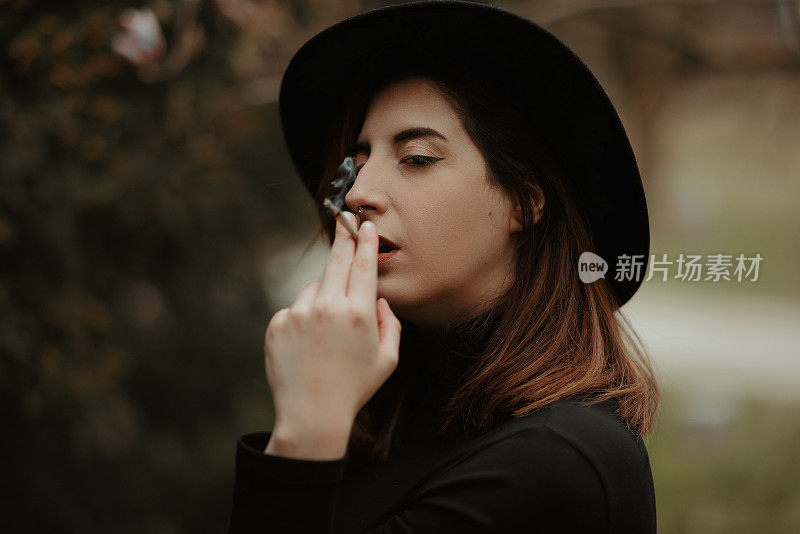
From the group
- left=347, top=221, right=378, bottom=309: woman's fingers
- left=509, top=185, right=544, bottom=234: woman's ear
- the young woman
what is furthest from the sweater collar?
left=347, top=221, right=378, bottom=309: woman's fingers

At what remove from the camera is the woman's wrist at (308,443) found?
3.40 feet

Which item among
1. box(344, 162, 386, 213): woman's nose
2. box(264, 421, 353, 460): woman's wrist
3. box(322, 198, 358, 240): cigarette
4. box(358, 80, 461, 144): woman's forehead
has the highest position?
box(358, 80, 461, 144): woman's forehead

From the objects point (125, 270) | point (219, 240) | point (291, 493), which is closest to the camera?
point (291, 493)

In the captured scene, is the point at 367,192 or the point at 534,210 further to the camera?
the point at 534,210

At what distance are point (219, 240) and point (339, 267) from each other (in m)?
1.72

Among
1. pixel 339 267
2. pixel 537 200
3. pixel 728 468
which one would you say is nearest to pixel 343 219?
pixel 339 267

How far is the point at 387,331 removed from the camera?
1.17m

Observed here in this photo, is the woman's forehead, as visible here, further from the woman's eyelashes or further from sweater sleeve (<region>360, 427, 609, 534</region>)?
sweater sleeve (<region>360, 427, 609, 534</region>)

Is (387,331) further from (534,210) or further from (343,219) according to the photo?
(534,210)

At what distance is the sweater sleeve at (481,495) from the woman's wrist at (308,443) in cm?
2

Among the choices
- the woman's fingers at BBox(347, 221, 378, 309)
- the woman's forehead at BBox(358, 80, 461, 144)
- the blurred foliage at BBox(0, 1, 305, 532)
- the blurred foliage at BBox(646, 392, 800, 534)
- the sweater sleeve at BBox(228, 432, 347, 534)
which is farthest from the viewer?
the blurred foliage at BBox(646, 392, 800, 534)

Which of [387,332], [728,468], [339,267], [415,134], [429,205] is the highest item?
[415,134]

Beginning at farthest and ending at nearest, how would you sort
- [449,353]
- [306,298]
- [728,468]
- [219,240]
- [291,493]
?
[728,468]
[219,240]
[449,353]
[306,298]
[291,493]

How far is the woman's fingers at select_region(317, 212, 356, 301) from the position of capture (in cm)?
114
